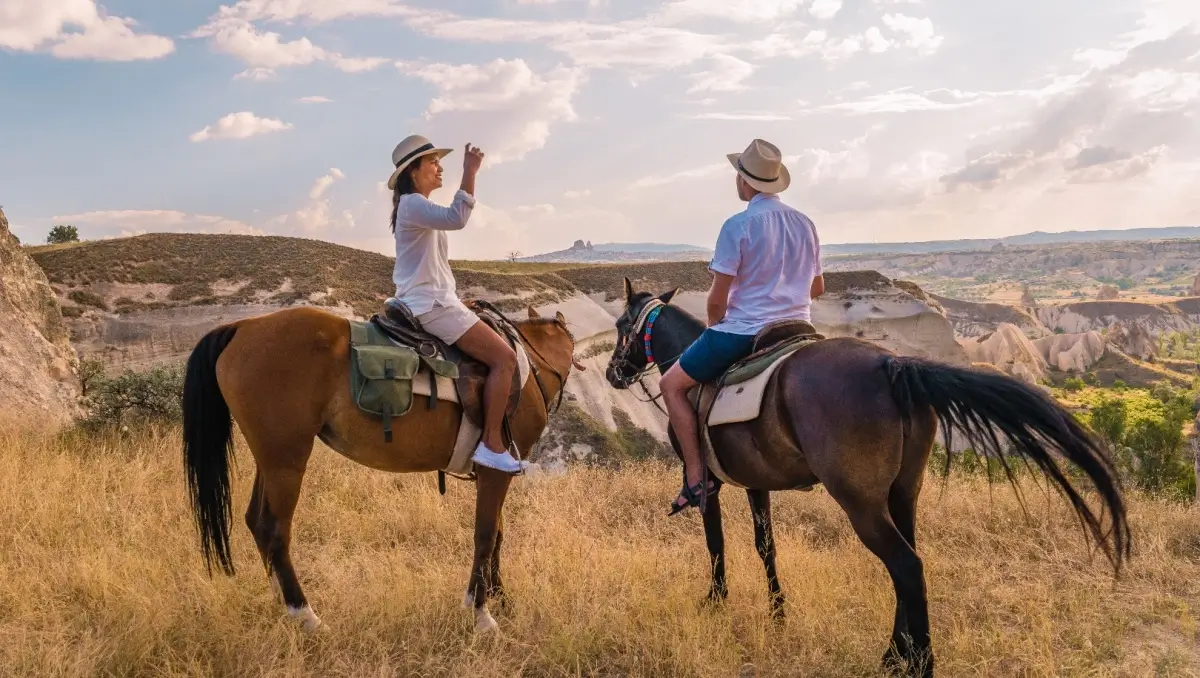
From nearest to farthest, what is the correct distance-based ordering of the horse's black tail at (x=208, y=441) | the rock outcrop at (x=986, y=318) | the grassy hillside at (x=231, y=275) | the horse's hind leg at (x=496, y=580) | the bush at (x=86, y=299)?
the horse's black tail at (x=208, y=441) → the horse's hind leg at (x=496, y=580) → the bush at (x=86, y=299) → the grassy hillside at (x=231, y=275) → the rock outcrop at (x=986, y=318)

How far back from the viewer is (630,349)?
5762mm

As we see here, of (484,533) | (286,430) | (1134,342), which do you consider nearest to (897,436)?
(484,533)

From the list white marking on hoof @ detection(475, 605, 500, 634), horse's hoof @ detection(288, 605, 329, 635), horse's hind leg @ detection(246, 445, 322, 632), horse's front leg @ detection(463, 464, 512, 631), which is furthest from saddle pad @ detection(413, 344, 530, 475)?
horse's hoof @ detection(288, 605, 329, 635)

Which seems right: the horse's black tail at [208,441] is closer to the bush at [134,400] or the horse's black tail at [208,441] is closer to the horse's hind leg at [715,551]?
the horse's hind leg at [715,551]

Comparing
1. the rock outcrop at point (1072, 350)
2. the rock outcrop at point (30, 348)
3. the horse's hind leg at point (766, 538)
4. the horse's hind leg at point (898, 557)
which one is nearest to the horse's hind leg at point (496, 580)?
the horse's hind leg at point (766, 538)

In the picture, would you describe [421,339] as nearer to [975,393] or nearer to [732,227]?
[732,227]

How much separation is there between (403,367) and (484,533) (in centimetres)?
127

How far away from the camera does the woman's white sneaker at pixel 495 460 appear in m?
4.56

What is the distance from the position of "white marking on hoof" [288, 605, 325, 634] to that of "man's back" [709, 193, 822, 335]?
3.19m

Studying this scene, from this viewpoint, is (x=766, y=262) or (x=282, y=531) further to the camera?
(x=282, y=531)

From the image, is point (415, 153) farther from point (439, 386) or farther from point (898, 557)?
point (898, 557)

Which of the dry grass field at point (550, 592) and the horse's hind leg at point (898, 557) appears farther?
the dry grass field at point (550, 592)

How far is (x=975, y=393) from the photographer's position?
347 centimetres

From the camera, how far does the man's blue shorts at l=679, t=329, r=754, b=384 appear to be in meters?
4.28
